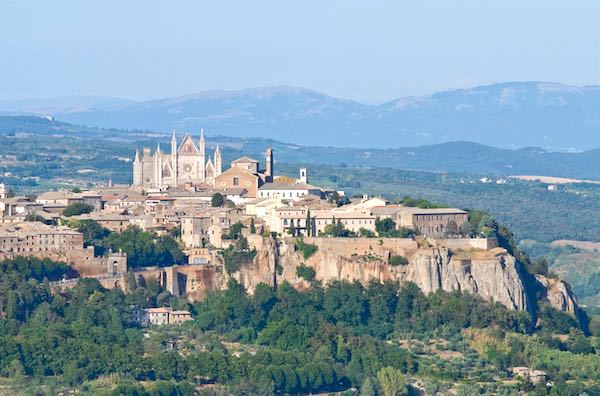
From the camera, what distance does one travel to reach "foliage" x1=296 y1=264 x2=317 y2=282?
7131cm

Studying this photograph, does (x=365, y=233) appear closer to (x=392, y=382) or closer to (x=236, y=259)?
(x=236, y=259)

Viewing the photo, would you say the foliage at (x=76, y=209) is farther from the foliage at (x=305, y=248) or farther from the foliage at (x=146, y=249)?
the foliage at (x=305, y=248)

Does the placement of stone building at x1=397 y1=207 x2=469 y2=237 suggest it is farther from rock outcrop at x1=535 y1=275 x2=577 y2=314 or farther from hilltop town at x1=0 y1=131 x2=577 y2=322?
rock outcrop at x1=535 y1=275 x2=577 y2=314

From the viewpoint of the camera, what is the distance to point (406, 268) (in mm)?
70938

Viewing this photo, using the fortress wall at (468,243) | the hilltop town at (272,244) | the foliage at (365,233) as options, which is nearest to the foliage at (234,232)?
the hilltop town at (272,244)

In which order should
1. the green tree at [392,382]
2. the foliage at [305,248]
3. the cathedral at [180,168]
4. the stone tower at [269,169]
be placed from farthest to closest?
the cathedral at [180,168]
the stone tower at [269,169]
the foliage at [305,248]
the green tree at [392,382]

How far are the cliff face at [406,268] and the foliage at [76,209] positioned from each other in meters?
9.35

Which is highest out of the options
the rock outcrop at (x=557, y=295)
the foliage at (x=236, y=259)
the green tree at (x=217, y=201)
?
the green tree at (x=217, y=201)

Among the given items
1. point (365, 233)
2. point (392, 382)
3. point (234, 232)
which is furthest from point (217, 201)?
point (392, 382)

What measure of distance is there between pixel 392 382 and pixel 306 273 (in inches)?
333

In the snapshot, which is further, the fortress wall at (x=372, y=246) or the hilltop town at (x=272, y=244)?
the fortress wall at (x=372, y=246)

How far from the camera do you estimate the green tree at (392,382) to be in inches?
2501

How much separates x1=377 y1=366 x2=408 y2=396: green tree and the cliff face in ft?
21.1

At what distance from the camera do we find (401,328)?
69.5 metres
